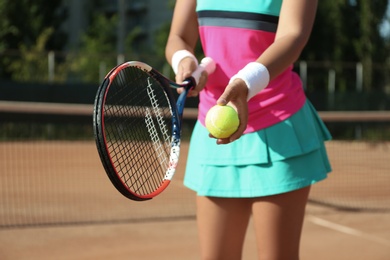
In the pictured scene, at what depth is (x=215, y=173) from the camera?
1929 millimetres

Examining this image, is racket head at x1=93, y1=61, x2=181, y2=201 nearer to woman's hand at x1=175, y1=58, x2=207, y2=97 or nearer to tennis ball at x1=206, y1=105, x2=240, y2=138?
woman's hand at x1=175, y1=58, x2=207, y2=97

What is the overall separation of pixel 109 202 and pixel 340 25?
48.1ft

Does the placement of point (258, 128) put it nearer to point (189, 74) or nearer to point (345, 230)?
point (189, 74)

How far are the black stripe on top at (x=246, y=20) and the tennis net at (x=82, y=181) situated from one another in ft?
9.74

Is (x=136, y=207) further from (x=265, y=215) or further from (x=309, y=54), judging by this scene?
(x=309, y=54)

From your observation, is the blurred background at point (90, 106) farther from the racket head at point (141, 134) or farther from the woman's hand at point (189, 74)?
the woman's hand at point (189, 74)

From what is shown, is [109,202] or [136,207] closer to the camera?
[136,207]

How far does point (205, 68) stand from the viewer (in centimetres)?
190

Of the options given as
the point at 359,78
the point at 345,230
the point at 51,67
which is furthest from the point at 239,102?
the point at 359,78

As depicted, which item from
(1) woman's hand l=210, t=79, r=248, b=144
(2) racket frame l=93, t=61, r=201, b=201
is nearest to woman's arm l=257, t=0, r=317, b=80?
(1) woman's hand l=210, t=79, r=248, b=144

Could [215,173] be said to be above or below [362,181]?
above

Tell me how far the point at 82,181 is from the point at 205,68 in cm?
630

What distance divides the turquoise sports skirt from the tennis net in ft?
9.73

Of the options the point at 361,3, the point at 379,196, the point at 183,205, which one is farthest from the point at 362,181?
the point at 361,3
